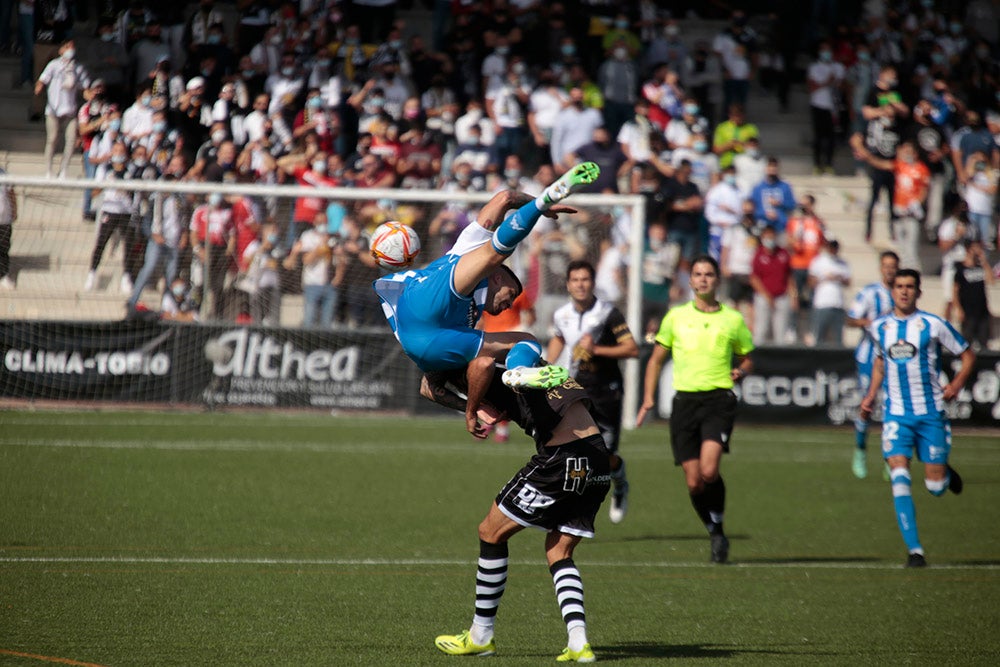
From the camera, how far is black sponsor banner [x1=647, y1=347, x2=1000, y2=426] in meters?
21.3

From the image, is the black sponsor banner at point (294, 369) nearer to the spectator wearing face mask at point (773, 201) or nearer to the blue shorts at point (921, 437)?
the spectator wearing face mask at point (773, 201)

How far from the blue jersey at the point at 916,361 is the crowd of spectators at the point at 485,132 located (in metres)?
11.2

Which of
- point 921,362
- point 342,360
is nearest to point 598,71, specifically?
point 342,360

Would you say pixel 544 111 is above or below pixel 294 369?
above

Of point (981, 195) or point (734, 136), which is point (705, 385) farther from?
point (981, 195)

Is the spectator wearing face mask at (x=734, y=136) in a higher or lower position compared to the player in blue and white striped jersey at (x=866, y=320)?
higher

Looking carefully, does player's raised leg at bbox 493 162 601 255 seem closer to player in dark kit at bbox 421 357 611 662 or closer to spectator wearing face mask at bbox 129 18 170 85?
player in dark kit at bbox 421 357 611 662

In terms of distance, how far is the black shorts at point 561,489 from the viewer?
7.02 meters

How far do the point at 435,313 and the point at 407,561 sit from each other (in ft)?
12.9

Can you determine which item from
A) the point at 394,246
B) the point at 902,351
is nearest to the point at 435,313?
the point at 394,246

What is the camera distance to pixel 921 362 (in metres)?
10.9

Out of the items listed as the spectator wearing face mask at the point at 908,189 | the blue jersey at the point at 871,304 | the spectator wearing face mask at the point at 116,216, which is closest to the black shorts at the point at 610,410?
the blue jersey at the point at 871,304

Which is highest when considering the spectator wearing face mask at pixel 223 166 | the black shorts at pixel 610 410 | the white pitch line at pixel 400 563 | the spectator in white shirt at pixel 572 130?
the spectator in white shirt at pixel 572 130

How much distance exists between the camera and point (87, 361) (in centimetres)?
2017
